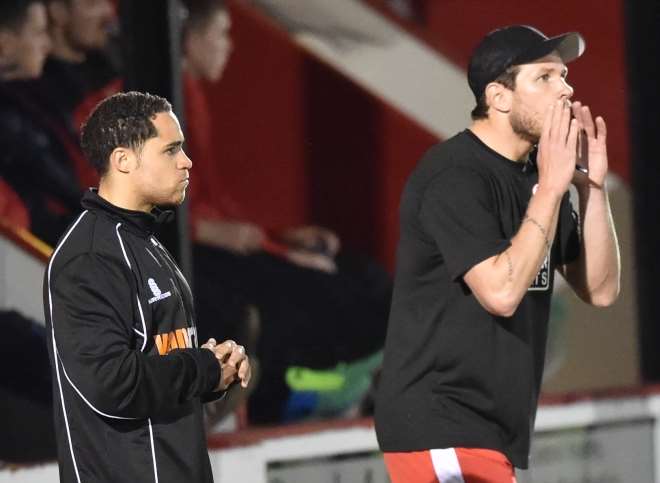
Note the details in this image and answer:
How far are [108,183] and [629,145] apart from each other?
407 centimetres

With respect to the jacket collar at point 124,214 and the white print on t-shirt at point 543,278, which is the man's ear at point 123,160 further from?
the white print on t-shirt at point 543,278

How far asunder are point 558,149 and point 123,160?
1.11m

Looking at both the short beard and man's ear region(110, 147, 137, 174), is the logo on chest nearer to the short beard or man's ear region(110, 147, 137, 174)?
man's ear region(110, 147, 137, 174)

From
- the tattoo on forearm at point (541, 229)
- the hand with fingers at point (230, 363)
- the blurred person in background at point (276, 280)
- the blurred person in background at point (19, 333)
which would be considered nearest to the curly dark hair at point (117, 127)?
the hand with fingers at point (230, 363)

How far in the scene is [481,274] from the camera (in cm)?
344

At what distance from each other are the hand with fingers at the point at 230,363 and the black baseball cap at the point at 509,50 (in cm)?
105

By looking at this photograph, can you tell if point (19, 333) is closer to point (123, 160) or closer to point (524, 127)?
point (123, 160)

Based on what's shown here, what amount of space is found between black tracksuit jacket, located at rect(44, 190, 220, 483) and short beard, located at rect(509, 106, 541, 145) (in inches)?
41.9

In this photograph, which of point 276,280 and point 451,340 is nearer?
point 451,340

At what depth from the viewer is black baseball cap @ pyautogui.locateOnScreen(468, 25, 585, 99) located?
12.2 feet

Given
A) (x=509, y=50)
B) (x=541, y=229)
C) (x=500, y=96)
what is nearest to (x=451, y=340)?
(x=541, y=229)

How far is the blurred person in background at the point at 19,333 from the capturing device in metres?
4.80

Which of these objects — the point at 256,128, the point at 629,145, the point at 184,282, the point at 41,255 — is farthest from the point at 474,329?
the point at 629,145

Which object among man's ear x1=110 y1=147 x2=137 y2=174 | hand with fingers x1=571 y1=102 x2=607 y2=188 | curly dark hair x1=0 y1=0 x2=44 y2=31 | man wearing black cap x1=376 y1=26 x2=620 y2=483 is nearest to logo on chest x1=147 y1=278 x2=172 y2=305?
man's ear x1=110 y1=147 x2=137 y2=174
